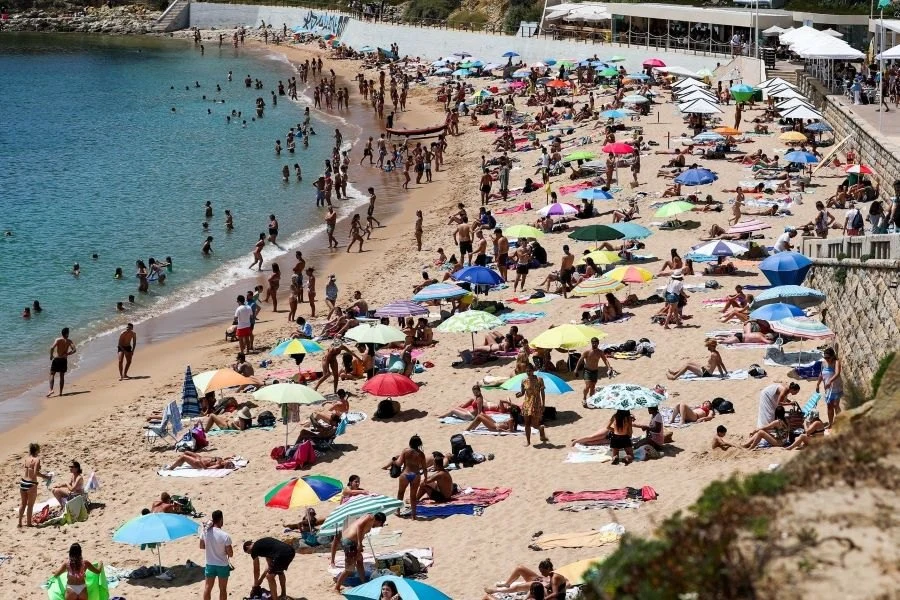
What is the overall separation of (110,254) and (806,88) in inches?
852

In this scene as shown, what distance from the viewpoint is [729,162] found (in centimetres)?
3294

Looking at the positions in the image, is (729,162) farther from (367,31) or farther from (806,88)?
(367,31)

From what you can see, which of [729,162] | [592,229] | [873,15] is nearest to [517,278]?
[592,229]

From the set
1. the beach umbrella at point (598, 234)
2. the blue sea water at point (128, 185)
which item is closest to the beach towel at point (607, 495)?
the beach umbrella at point (598, 234)

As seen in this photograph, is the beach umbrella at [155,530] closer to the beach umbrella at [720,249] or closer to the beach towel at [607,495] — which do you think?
the beach towel at [607,495]

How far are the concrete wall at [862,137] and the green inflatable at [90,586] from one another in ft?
61.4

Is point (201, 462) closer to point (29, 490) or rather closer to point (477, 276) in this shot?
point (29, 490)

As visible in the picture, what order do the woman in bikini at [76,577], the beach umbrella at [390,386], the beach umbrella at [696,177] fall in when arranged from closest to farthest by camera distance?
the woman in bikini at [76,577], the beach umbrella at [390,386], the beach umbrella at [696,177]

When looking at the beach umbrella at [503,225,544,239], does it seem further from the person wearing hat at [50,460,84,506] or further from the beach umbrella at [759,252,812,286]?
the person wearing hat at [50,460,84,506]

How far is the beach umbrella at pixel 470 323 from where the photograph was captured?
20.0m

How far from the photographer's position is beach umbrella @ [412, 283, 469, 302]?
874 inches

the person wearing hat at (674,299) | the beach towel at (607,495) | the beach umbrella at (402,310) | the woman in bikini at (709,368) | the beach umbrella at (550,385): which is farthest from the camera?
the beach umbrella at (402,310)

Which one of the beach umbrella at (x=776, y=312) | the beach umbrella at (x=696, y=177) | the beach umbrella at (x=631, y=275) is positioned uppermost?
the beach umbrella at (x=696, y=177)

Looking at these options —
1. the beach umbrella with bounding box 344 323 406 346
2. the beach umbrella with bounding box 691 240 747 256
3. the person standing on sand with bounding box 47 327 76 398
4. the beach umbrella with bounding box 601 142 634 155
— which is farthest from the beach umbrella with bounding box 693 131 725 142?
the person standing on sand with bounding box 47 327 76 398
